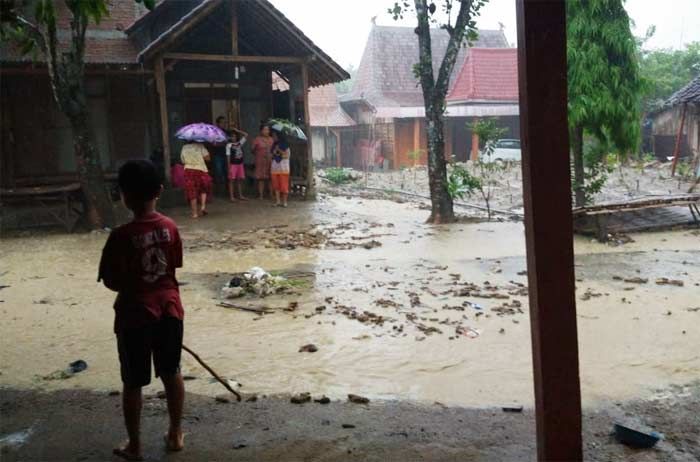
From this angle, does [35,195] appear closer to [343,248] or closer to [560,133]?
[343,248]

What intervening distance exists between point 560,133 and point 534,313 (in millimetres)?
676

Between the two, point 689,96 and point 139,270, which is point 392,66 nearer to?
point 689,96

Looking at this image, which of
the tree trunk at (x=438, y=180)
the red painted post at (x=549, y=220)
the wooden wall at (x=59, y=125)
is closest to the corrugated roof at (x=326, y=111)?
the wooden wall at (x=59, y=125)

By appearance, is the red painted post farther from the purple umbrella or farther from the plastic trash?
the purple umbrella

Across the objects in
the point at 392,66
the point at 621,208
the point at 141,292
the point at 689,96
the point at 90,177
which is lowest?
the point at 621,208

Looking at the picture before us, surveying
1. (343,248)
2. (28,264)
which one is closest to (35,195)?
(28,264)

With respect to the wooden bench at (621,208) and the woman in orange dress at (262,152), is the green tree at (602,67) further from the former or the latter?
the woman in orange dress at (262,152)

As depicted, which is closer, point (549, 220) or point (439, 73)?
point (549, 220)

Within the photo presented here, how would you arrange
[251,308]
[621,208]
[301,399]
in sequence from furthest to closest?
[621,208] → [251,308] → [301,399]

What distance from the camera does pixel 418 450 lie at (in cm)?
333

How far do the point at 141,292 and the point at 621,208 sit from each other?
957cm

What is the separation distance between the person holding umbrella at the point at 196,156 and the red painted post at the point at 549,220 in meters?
10.1

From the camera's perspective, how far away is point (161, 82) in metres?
13.4

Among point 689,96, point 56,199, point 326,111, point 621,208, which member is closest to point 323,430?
point 621,208
